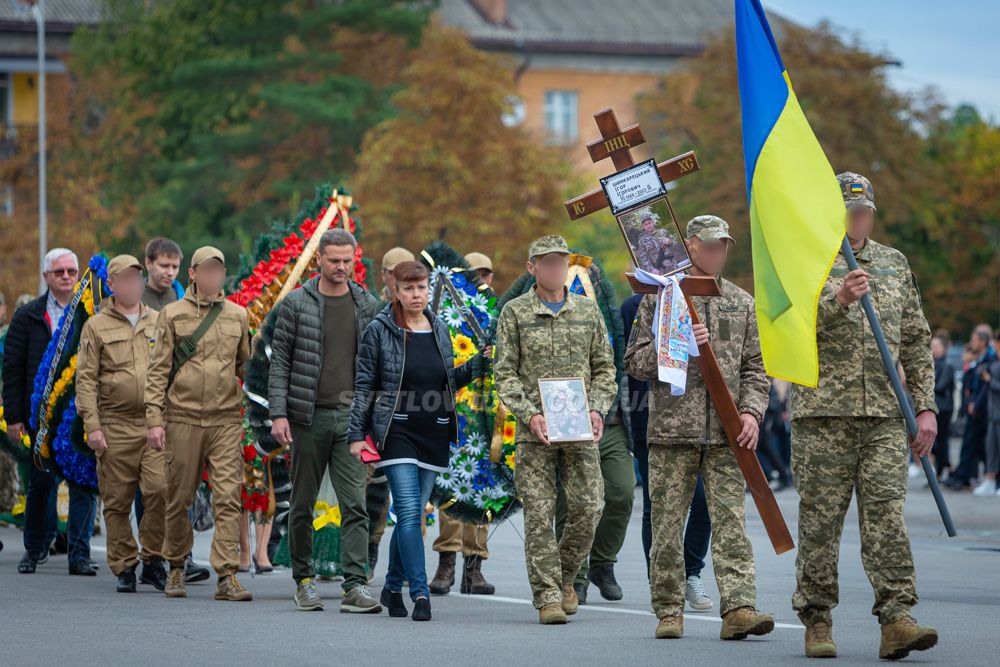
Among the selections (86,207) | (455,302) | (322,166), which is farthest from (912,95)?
(455,302)

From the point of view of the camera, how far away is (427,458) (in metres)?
10.9

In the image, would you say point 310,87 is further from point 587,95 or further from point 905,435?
point 905,435

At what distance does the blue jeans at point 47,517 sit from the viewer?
13.5m

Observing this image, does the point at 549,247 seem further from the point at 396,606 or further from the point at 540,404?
the point at 396,606

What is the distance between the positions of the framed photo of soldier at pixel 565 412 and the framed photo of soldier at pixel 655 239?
0.90 metres

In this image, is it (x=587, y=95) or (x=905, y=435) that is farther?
(x=587, y=95)

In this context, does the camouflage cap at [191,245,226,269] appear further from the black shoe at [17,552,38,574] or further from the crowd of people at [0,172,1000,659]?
the black shoe at [17,552,38,574]

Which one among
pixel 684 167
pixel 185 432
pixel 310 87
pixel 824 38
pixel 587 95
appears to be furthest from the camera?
pixel 587 95

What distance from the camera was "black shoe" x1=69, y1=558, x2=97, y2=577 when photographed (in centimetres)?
1349

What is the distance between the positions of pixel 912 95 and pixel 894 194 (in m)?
4.48

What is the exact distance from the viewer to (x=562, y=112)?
7481 cm

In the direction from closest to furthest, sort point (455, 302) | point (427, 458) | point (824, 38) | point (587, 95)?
point (427, 458)
point (455, 302)
point (824, 38)
point (587, 95)

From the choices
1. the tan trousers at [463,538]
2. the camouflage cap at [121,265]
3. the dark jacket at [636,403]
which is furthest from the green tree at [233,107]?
the dark jacket at [636,403]

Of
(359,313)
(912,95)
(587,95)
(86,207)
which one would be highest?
(587,95)
